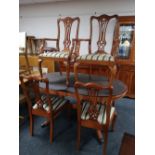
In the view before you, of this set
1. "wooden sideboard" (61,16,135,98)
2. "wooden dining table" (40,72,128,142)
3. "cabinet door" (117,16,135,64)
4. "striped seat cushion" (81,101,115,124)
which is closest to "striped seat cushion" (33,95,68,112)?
"wooden dining table" (40,72,128,142)

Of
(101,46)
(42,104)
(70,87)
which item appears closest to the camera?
(42,104)

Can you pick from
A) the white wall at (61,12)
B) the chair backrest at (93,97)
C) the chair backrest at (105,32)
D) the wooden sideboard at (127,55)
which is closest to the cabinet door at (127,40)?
the wooden sideboard at (127,55)

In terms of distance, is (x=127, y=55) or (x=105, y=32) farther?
(x=127, y=55)

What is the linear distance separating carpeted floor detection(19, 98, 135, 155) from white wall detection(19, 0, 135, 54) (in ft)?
7.15

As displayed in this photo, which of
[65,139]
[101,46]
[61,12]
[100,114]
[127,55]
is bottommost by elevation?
[65,139]

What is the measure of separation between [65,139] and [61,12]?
2.94 m

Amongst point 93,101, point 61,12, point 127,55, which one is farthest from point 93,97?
point 61,12

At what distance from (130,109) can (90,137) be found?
118 cm

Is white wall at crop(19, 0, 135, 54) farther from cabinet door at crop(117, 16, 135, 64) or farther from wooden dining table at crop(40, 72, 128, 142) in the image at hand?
wooden dining table at crop(40, 72, 128, 142)

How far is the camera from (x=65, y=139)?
2074 mm

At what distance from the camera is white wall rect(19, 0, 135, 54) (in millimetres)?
3336

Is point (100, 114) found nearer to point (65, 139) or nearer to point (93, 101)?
point (93, 101)
